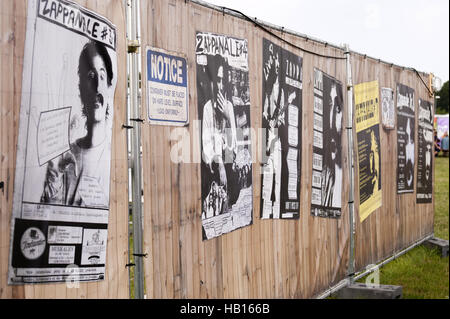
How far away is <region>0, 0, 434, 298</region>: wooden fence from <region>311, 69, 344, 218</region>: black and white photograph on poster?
0.45 feet

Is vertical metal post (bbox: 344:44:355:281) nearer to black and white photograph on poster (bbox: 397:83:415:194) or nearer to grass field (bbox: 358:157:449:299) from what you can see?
grass field (bbox: 358:157:449:299)

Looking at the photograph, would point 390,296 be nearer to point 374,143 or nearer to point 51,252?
point 374,143

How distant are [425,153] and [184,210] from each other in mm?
7356

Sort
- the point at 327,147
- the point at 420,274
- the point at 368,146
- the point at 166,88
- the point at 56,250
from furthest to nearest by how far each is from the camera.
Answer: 1. the point at 420,274
2. the point at 368,146
3. the point at 327,147
4. the point at 166,88
5. the point at 56,250

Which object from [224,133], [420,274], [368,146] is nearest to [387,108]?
[368,146]

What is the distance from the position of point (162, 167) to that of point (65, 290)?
44.0 inches

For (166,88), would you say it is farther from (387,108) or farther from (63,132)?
(387,108)

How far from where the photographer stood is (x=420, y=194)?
35.6ft

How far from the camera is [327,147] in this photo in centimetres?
723

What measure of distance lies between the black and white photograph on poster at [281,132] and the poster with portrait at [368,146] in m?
1.85

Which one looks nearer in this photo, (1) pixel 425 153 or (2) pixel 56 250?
(2) pixel 56 250

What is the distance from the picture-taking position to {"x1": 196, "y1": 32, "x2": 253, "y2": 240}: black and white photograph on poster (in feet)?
16.3

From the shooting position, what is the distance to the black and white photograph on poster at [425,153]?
10.8 meters
